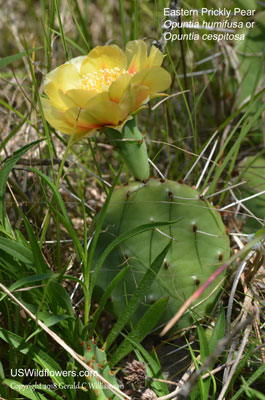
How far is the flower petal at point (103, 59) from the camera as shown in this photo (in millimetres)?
1039

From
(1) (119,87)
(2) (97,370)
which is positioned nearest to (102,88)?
(1) (119,87)

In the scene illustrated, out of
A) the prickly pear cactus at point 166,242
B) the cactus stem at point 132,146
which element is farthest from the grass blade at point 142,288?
the cactus stem at point 132,146

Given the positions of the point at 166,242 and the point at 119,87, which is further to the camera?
the point at 166,242

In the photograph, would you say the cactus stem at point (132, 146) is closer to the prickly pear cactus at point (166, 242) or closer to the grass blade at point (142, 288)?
the prickly pear cactus at point (166, 242)

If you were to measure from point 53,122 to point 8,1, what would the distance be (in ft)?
5.24

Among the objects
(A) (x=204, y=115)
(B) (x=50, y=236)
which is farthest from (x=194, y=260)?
(A) (x=204, y=115)

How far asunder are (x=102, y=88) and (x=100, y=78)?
3.6 inches

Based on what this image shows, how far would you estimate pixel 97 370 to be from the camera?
87 cm

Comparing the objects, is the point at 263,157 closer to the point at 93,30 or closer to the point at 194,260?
the point at 194,260

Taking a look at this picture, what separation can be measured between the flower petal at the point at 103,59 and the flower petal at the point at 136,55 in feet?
0.09

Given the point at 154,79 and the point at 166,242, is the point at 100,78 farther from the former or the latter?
the point at 166,242

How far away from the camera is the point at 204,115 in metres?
1.75

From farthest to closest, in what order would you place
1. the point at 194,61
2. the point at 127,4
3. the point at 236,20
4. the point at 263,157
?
the point at 127,4, the point at 194,61, the point at 236,20, the point at 263,157

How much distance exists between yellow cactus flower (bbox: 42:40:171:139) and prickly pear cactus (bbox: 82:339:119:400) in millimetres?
400
